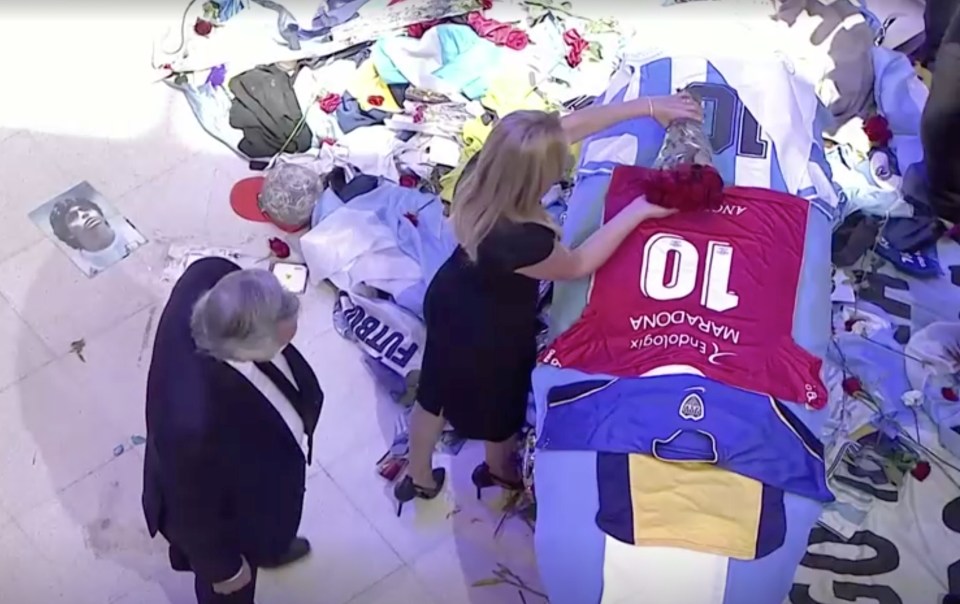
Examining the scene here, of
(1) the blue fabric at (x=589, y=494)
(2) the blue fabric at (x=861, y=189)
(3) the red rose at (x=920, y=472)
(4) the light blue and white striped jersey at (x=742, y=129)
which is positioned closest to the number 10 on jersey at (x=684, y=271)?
(1) the blue fabric at (x=589, y=494)

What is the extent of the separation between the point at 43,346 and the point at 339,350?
33.6 inches

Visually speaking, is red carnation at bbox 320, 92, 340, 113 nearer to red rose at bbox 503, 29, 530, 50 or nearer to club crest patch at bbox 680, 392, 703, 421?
red rose at bbox 503, 29, 530, 50

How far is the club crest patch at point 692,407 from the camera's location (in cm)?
264

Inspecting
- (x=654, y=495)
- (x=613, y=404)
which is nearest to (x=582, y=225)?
(x=613, y=404)

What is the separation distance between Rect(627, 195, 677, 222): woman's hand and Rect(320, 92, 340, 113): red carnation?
54.8 inches

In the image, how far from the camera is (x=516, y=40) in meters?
4.05

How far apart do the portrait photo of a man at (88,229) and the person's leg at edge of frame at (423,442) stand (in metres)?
1.19

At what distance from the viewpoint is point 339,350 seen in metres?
3.52

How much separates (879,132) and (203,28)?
2.26 m

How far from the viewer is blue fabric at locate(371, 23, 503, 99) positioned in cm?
393

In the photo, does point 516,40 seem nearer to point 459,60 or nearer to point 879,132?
point 459,60

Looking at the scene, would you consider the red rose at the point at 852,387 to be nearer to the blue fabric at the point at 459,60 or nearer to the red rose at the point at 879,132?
the red rose at the point at 879,132

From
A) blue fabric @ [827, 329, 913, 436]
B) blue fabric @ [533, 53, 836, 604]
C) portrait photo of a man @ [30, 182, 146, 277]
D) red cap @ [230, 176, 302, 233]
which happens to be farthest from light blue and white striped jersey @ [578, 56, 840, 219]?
portrait photo of a man @ [30, 182, 146, 277]

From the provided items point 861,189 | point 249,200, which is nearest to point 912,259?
point 861,189
